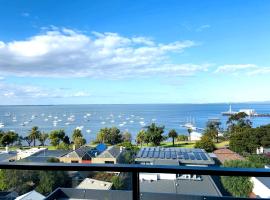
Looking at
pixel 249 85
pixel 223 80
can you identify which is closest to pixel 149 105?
pixel 249 85

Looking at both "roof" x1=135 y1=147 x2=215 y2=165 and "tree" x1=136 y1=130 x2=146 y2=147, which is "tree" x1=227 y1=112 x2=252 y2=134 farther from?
"roof" x1=135 y1=147 x2=215 y2=165

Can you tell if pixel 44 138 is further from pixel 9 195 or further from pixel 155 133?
pixel 9 195

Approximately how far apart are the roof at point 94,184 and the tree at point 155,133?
427 centimetres

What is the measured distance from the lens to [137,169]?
4.36 feet

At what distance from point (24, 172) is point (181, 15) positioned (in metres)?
6.79

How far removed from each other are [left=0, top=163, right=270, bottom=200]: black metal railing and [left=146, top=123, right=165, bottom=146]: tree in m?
4.36

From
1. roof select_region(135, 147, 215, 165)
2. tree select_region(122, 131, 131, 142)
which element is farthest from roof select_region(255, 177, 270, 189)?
tree select_region(122, 131, 131, 142)

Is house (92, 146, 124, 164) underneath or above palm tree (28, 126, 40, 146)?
above

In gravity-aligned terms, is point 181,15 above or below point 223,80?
above

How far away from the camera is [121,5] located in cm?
638

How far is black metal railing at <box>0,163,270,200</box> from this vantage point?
1226 millimetres

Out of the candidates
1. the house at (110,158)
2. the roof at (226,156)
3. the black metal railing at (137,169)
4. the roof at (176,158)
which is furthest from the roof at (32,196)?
the roof at (226,156)

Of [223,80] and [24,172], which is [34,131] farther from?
[223,80]

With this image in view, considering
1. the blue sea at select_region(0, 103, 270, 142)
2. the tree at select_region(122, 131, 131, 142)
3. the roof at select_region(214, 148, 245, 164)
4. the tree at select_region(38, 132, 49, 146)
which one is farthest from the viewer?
the blue sea at select_region(0, 103, 270, 142)
